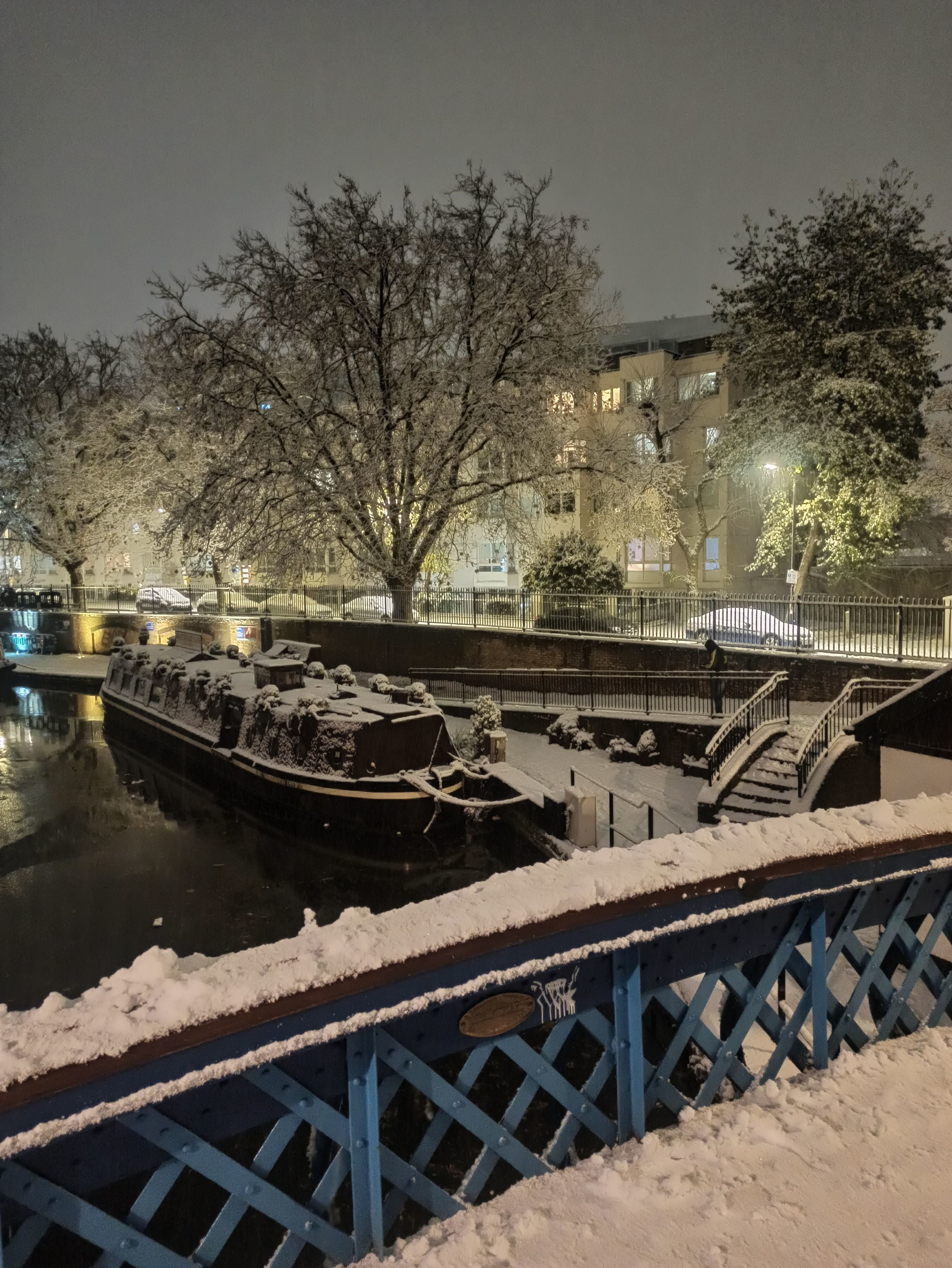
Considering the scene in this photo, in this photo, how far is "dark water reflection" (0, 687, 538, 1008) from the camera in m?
9.57

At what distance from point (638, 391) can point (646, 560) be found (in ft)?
23.3

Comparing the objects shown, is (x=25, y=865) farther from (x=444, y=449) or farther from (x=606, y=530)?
(x=606, y=530)

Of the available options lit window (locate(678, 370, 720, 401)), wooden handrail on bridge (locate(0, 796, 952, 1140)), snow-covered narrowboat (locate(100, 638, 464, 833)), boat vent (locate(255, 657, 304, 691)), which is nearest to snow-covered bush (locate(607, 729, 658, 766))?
snow-covered narrowboat (locate(100, 638, 464, 833))

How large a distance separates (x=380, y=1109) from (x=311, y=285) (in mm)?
21883

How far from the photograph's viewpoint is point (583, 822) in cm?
1122

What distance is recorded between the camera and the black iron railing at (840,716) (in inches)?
485

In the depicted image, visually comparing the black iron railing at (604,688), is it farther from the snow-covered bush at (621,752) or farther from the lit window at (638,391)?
the lit window at (638,391)

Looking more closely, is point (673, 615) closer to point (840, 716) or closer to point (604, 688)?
point (604, 688)

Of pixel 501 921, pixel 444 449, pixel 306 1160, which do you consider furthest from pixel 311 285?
pixel 501 921

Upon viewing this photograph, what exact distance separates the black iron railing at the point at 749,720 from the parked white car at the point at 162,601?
24180 mm

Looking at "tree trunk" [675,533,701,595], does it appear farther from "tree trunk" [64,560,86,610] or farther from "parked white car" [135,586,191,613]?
"tree trunk" [64,560,86,610]

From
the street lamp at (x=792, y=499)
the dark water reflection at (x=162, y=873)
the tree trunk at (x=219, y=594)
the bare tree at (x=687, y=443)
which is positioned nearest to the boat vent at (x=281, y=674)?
the dark water reflection at (x=162, y=873)

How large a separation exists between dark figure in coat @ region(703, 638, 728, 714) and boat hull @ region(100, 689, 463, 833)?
18.5 feet

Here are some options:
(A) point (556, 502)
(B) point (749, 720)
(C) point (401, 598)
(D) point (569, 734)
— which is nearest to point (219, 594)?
(C) point (401, 598)
